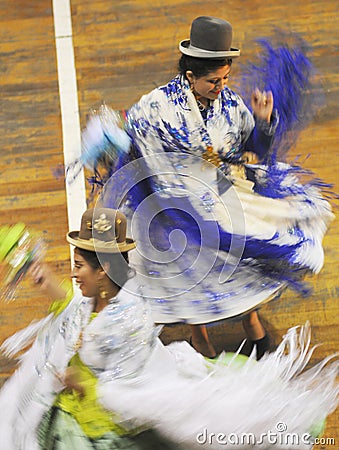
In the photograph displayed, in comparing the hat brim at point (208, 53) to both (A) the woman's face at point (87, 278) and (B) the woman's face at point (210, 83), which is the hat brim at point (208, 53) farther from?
(A) the woman's face at point (87, 278)

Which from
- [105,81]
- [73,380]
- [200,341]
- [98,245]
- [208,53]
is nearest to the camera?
[73,380]

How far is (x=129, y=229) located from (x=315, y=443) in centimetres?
104

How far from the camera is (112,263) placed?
3088 mm

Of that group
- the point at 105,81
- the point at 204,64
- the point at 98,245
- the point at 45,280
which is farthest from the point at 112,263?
the point at 105,81

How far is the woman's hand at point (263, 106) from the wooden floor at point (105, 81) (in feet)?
2.68

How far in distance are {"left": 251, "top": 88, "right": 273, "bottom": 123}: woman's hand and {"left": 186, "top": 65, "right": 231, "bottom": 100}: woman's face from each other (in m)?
0.15

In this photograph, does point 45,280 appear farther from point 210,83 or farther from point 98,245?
point 210,83

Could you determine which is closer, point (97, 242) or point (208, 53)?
point (97, 242)

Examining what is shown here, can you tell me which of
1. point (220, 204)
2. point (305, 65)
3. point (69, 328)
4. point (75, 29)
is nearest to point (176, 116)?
point (220, 204)

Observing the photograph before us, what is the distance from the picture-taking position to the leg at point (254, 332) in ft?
11.8

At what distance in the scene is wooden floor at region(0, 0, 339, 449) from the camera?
3.86 m

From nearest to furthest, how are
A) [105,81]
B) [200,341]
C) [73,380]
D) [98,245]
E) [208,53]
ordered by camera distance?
[73,380] → [98,245] → [208,53] → [200,341] → [105,81]

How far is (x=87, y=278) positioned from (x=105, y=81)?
5.71 ft

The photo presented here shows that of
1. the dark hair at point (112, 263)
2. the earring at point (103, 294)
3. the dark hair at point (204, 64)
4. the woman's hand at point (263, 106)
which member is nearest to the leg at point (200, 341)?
the dark hair at point (112, 263)
